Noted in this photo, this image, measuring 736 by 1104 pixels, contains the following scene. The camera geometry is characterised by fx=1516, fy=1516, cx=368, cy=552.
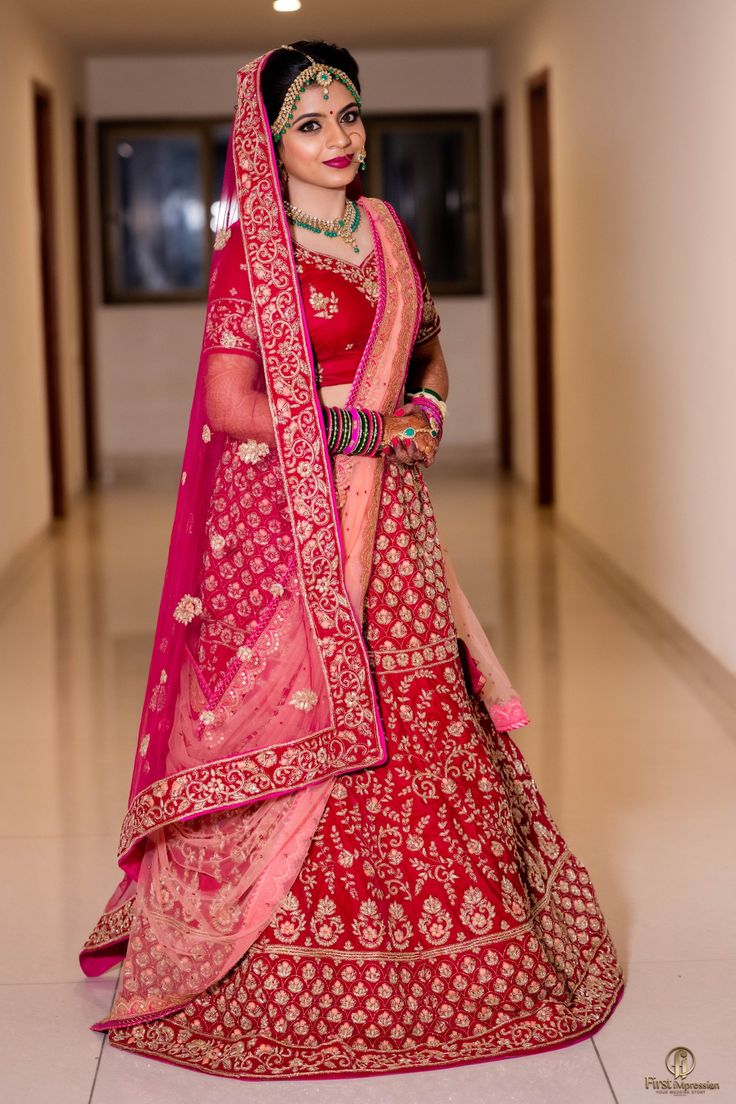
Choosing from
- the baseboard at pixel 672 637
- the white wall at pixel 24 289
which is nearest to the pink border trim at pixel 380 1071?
the baseboard at pixel 672 637

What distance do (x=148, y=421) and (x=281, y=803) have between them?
8.22 m

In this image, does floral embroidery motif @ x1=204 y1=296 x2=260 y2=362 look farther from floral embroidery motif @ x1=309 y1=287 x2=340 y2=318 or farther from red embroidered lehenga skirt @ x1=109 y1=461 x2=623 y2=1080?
red embroidered lehenga skirt @ x1=109 y1=461 x2=623 y2=1080

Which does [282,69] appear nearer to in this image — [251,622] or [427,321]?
[427,321]

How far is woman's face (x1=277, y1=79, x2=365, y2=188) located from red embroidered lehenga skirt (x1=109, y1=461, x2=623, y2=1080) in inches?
19.1

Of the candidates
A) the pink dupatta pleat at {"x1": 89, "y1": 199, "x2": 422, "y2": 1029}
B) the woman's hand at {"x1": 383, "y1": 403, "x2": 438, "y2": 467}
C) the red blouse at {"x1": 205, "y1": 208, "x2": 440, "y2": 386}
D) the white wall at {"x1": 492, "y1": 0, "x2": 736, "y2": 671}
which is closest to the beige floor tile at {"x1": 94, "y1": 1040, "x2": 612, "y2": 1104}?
the pink dupatta pleat at {"x1": 89, "y1": 199, "x2": 422, "y2": 1029}

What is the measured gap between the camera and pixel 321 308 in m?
2.41

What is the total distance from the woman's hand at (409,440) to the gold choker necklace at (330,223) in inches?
11.5

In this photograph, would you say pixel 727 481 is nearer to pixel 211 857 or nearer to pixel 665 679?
pixel 665 679

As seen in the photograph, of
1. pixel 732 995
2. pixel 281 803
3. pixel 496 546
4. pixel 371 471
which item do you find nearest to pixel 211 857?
pixel 281 803

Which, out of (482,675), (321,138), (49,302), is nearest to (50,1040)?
(482,675)

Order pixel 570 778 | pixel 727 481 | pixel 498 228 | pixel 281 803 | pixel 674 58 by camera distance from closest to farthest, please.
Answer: pixel 281 803 → pixel 570 778 → pixel 727 481 → pixel 674 58 → pixel 498 228

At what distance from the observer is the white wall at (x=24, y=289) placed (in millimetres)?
6926

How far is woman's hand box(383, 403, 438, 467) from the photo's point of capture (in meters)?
2.43

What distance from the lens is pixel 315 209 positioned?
8.04 ft
